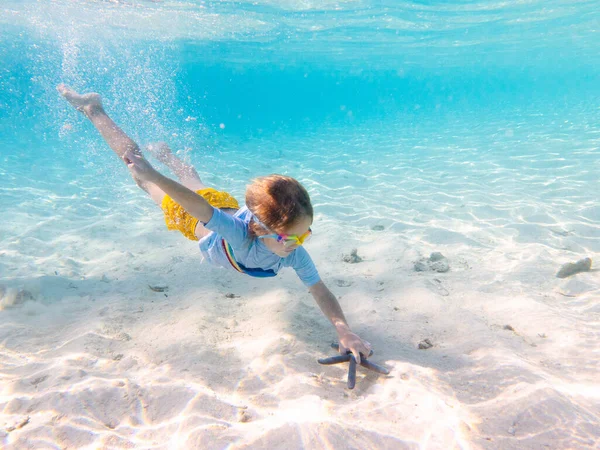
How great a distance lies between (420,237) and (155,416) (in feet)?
19.9

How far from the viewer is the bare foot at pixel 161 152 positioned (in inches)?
268

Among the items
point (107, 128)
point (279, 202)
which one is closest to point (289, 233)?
point (279, 202)

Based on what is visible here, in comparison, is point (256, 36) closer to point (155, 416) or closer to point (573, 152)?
point (573, 152)

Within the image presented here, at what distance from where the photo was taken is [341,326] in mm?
3295

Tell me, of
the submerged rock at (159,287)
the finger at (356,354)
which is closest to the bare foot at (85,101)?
the submerged rock at (159,287)

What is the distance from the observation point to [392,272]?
5.63 m

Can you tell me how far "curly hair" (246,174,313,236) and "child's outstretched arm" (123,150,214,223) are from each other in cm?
42

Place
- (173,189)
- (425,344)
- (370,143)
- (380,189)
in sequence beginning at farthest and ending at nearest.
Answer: (370,143) < (380,189) < (425,344) < (173,189)

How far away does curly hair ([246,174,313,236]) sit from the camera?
9.24 ft

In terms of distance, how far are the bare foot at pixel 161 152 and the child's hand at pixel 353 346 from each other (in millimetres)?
5144

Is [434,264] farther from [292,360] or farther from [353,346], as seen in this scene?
[292,360]

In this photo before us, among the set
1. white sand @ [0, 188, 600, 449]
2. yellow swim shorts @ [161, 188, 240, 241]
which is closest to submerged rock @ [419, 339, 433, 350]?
white sand @ [0, 188, 600, 449]

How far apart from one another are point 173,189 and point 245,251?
97cm

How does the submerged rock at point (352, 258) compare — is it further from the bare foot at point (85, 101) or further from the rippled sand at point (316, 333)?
the bare foot at point (85, 101)
